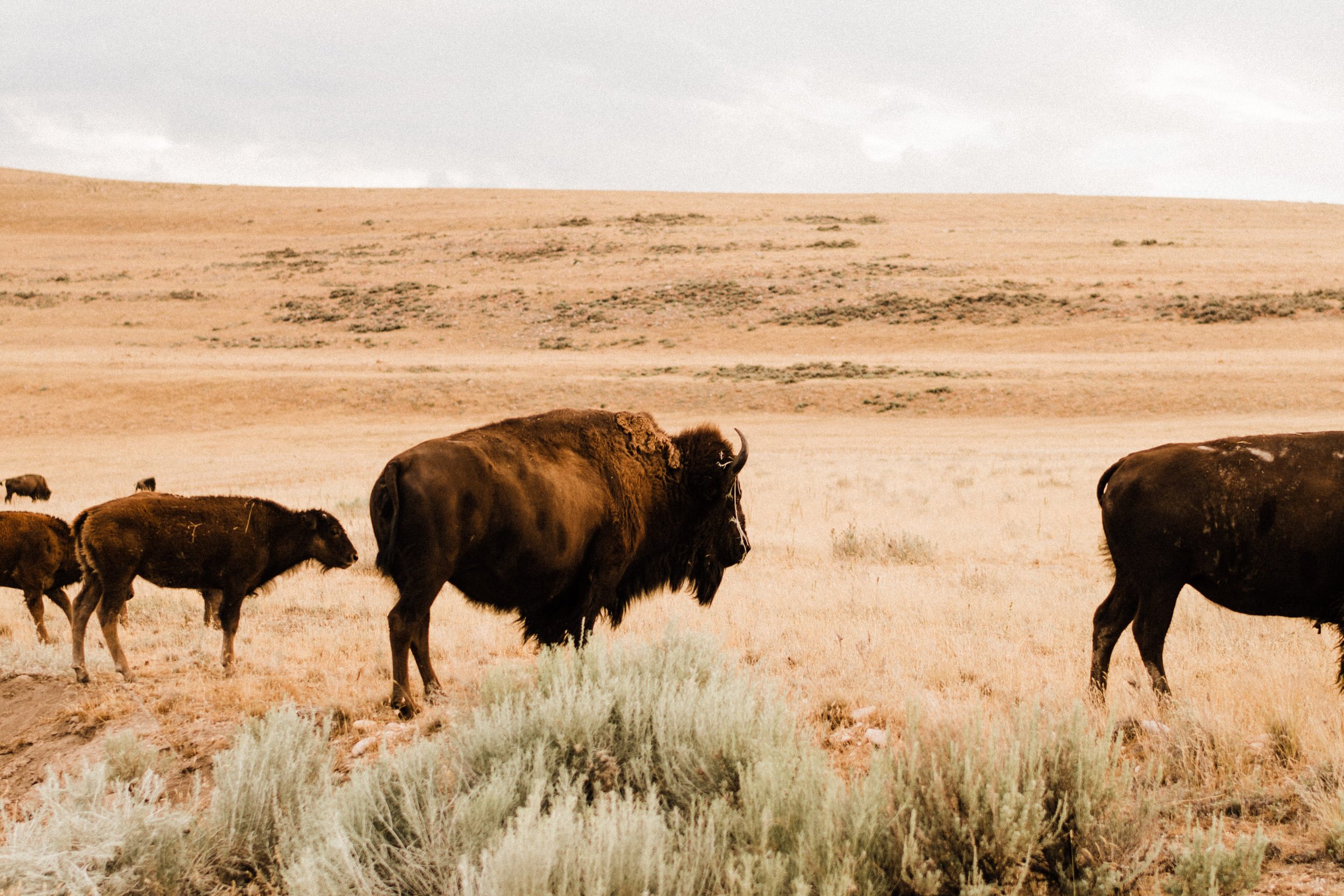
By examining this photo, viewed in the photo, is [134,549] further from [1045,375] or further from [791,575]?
[1045,375]

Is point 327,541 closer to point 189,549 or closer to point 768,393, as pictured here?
point 189,549

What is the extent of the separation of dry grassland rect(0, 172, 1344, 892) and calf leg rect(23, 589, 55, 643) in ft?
0.41

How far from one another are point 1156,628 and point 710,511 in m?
2.93

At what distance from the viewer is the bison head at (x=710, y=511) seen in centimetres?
702

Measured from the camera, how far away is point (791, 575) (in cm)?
1049

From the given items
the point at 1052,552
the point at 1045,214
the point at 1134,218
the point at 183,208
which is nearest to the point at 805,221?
the point at 1045,214

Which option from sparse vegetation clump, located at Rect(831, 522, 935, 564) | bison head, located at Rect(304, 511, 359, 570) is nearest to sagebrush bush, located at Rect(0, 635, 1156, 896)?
bison head, located at Rect(304, 511, 359, 570)

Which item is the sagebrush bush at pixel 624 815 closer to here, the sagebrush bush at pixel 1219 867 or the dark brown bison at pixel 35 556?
the sagebrush bush at pixel 1219 867

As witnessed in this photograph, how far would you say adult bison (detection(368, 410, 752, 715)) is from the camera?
567 centimetres

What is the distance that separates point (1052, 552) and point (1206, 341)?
3761 centimetres

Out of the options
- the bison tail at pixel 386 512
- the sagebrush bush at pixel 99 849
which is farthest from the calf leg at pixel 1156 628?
the sagebrush bush at pixel 99 849

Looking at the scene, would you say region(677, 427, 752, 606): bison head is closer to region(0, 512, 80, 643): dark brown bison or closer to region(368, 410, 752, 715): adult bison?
region(368, 410, 752, 715): adult bison

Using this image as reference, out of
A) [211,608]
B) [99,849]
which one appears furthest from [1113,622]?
[211,608]

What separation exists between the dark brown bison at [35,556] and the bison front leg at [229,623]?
143 centimetres
